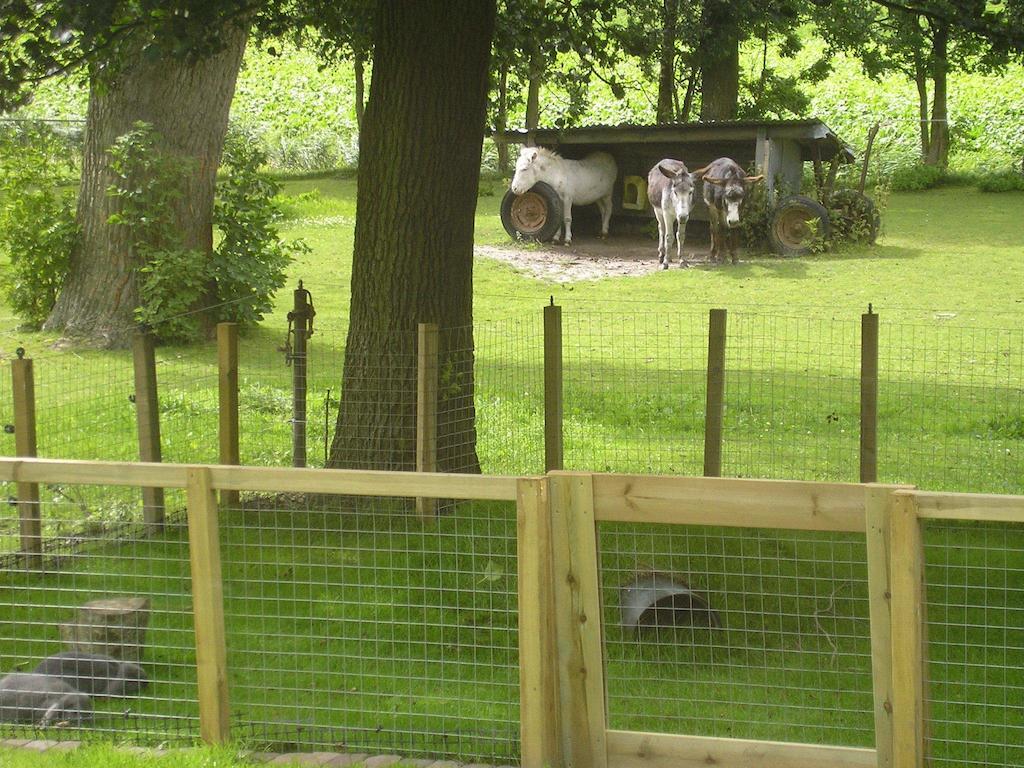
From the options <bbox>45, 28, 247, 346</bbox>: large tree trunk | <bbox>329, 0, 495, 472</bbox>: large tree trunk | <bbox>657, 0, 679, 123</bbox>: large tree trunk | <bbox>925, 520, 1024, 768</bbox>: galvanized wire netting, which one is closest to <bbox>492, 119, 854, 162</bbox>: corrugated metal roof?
<bbox>657, 0, 679, 123</bbox>: large tree trunk

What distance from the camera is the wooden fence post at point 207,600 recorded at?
5.71m

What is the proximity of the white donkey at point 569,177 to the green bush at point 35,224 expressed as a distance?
11.2 m

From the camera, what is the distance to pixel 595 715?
549 cm

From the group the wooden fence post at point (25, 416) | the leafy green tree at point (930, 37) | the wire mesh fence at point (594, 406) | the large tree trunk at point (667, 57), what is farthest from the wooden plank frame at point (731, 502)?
the large tree trunk at point (667, 57)

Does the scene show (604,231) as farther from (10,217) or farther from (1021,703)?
(1021,703)

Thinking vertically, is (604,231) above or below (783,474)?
above

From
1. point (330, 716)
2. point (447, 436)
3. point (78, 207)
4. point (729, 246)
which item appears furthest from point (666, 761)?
point (729, 246)

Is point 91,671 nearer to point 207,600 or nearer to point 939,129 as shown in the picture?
point 207,600

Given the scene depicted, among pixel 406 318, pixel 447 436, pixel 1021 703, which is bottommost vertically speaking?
pixel 1021 703

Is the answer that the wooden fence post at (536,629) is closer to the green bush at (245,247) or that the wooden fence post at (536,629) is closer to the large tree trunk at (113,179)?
the green bush at (245,247)

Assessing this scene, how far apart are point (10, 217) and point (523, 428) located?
9673mm

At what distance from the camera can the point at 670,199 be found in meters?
27.1

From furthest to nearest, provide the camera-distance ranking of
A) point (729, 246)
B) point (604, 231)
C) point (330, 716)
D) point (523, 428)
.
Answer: point (604, 231), point (729, 246), point (523, 428), point (330, 716)

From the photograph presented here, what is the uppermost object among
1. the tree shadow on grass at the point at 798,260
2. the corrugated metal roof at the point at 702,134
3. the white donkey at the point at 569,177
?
the corrugated metal roof at the point at 702,134
